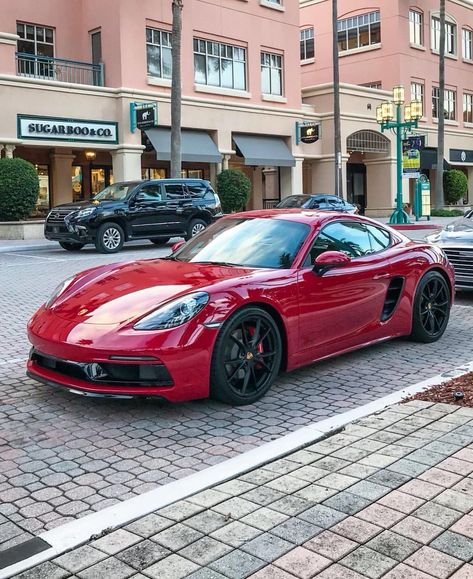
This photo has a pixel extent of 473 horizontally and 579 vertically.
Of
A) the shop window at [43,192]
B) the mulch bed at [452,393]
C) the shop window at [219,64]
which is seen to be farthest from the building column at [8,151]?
the mulch bed at [452,393]

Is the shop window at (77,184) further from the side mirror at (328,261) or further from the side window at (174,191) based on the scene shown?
the side mirror at (328,261)

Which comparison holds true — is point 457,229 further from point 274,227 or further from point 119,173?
point 119,173

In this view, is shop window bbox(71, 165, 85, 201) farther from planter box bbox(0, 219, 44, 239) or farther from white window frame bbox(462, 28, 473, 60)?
white window frame bbox(462, 28, 473, 60)

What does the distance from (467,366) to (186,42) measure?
25758 mm

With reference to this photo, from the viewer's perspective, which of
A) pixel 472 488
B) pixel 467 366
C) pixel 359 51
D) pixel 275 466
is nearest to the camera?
pixel 472 488

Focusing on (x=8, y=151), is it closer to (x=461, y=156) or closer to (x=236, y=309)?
(x=236, y=309)

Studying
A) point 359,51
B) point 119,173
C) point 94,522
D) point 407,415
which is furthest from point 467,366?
point 359,51

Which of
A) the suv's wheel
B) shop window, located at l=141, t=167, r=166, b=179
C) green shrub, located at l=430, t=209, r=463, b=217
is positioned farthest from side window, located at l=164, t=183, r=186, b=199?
green shrub, located at l=430, t=209, r=463, b=217

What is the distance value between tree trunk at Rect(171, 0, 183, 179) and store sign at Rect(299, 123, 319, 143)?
989 cm

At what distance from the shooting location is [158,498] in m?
3.62

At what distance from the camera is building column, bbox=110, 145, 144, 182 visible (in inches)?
1075

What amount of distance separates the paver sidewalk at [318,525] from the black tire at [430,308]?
2.92 metres

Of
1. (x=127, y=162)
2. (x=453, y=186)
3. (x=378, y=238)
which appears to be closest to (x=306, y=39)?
(x=453, y=186)

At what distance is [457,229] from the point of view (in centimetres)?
1027
